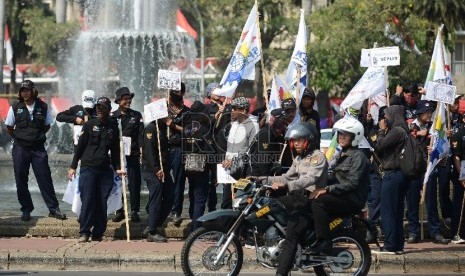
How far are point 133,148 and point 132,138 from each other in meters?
0.14

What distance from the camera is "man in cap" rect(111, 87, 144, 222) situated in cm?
1521

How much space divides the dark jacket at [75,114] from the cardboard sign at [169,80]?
111cm

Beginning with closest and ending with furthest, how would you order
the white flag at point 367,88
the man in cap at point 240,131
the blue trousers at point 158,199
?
the man in cap at point 240,131
the blue trousers at point 158,199
the white flag at point 367,88

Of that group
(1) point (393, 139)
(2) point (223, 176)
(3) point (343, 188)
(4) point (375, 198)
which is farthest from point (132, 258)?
(4) point (375, 198)

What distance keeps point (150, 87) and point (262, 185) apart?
16625 millimetres

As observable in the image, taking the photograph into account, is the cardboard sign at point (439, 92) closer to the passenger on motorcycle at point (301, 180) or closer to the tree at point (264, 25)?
the passenger on motorcycle at point (301, 180)

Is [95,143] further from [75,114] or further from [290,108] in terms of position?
[290,108]

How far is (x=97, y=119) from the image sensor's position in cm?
1450

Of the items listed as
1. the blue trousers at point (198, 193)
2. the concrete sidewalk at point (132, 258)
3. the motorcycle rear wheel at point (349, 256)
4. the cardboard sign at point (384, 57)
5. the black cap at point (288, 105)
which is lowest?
the concrete sidewalk at point (132, 258)

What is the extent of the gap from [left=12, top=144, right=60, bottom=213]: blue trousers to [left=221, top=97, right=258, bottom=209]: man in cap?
97.9 inches

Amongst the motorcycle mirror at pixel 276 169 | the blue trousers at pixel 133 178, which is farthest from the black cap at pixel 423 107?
the blue trousers at pixel 133 178

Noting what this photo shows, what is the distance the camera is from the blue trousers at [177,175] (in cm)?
1501

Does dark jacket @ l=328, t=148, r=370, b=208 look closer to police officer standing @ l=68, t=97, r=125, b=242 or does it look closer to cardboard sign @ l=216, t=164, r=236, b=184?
cardboard sign @ l=216, t=164, r=236, b=184

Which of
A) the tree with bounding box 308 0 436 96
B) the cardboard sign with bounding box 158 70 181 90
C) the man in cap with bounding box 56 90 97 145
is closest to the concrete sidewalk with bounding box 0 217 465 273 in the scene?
the man in cap with bounding box 56 90 97 145
